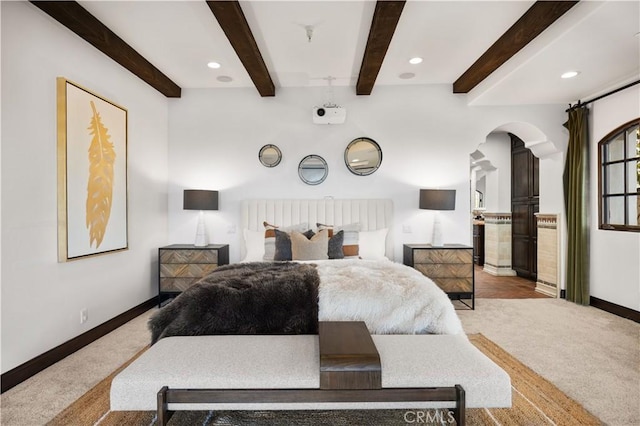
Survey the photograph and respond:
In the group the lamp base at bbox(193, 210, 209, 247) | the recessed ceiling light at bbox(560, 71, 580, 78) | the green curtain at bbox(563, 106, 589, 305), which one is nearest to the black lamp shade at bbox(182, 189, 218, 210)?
the lamp base at bbox(193, 210, 209, 247)

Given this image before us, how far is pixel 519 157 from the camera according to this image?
18.6 feet

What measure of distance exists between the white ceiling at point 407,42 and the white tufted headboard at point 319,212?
154cm

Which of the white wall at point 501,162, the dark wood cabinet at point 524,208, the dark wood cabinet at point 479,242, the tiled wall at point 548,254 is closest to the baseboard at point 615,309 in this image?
the tiled wall at point 548,254

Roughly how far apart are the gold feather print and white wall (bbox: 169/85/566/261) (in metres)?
A: 1.24

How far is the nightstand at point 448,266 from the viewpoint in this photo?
12.8 ft

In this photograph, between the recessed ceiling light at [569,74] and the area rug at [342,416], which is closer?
the area rug at [342,416]

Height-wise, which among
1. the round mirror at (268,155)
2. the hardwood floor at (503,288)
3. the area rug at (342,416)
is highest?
the round mirror at (268,155)

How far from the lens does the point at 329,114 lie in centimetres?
414

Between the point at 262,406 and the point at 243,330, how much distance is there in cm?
58

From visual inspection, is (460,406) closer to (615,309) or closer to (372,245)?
(372,245)

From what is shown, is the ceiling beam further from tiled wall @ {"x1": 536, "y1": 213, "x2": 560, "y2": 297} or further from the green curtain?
tiled wall @ {"x1": 536, "y1": 213, "x2": 560, "y2": 297}

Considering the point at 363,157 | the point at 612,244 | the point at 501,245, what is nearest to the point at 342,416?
the point at 363,157

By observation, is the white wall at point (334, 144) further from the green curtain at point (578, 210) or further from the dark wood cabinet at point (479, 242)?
the dark wood cabinet at point (479, 242)

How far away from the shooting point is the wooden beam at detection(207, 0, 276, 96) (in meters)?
2.46
